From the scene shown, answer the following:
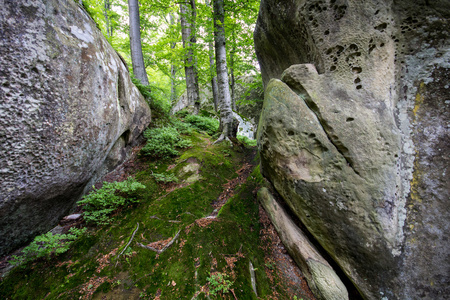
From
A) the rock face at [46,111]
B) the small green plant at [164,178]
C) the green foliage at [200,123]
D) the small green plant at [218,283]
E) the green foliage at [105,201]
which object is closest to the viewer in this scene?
the rock face at [46,111]

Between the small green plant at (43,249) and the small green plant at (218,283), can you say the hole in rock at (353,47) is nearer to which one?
the small green plant at (218,283)

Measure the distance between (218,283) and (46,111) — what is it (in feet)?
11.6

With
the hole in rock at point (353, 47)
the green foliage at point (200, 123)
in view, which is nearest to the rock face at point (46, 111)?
the hole in rock at point (353, 47)

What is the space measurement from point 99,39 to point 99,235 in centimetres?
394

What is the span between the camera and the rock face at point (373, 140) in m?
2.40

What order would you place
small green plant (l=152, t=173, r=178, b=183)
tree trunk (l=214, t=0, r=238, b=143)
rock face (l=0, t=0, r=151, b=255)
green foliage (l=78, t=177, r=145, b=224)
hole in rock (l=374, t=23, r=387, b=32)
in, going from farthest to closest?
tree trunk (l=214, t=0, r=238, b=143) < small green plant (l=152, t=173, r=178, b=183) < green foliage (l=78, t=177, r=145, b=224) < hole in rock (l=374, t=23, r=387, b=32) < rock face (l=0, t=0, r=151, b=255)

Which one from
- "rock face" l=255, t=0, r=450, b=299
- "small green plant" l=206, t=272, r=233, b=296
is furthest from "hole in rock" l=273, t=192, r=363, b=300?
"small green plant" l=206, t=272, r=233, b=296

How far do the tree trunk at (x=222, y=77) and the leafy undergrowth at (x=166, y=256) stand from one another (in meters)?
3.63

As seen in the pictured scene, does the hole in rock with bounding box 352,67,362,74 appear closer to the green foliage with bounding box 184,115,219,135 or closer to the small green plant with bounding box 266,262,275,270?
the small green plant with bounding box 266,262,275,270

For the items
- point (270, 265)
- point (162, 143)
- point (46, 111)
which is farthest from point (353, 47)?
point (162, 143)

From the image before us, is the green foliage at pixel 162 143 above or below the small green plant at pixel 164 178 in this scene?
above

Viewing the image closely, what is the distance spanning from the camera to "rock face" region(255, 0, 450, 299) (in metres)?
2.40

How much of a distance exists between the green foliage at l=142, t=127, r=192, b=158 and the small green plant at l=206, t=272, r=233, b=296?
3889mm

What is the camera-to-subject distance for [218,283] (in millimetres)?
2461
